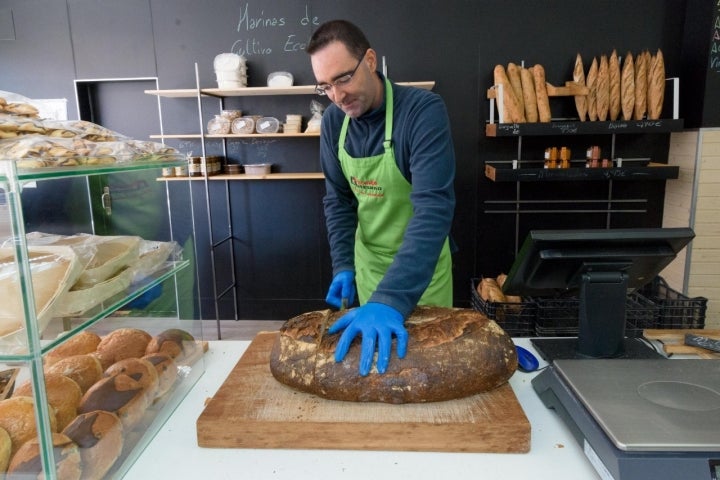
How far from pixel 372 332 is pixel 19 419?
647mm

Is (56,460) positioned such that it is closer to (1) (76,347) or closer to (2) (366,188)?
(1) (76,347)

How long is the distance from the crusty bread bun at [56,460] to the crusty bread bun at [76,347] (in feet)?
0.88

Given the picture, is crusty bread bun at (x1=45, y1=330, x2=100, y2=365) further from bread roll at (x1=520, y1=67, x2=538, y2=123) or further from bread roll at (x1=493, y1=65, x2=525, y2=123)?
bread roll at (x1=520, y1=67, x2=538, y2=123)

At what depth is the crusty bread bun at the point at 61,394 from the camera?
86 centimetres

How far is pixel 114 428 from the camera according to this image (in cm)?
90

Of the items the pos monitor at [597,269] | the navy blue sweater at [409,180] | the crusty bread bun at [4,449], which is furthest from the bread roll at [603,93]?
the crusty bread bun at [4,449]

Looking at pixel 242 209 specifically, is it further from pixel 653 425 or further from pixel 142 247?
pixel 653 425

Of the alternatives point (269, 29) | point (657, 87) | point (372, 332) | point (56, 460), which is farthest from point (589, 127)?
point (56, 460)

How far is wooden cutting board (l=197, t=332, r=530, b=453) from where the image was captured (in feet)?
3.15

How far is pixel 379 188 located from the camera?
1.79 metres

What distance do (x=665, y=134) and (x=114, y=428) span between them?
3.80 meters

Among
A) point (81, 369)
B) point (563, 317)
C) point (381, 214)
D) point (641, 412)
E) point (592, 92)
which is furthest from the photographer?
point (592, 92)

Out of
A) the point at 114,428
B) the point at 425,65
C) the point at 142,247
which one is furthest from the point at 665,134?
the point at 114,428

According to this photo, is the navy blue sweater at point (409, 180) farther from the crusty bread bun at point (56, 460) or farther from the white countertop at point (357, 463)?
the crusty bread bun at point (56, 460)
